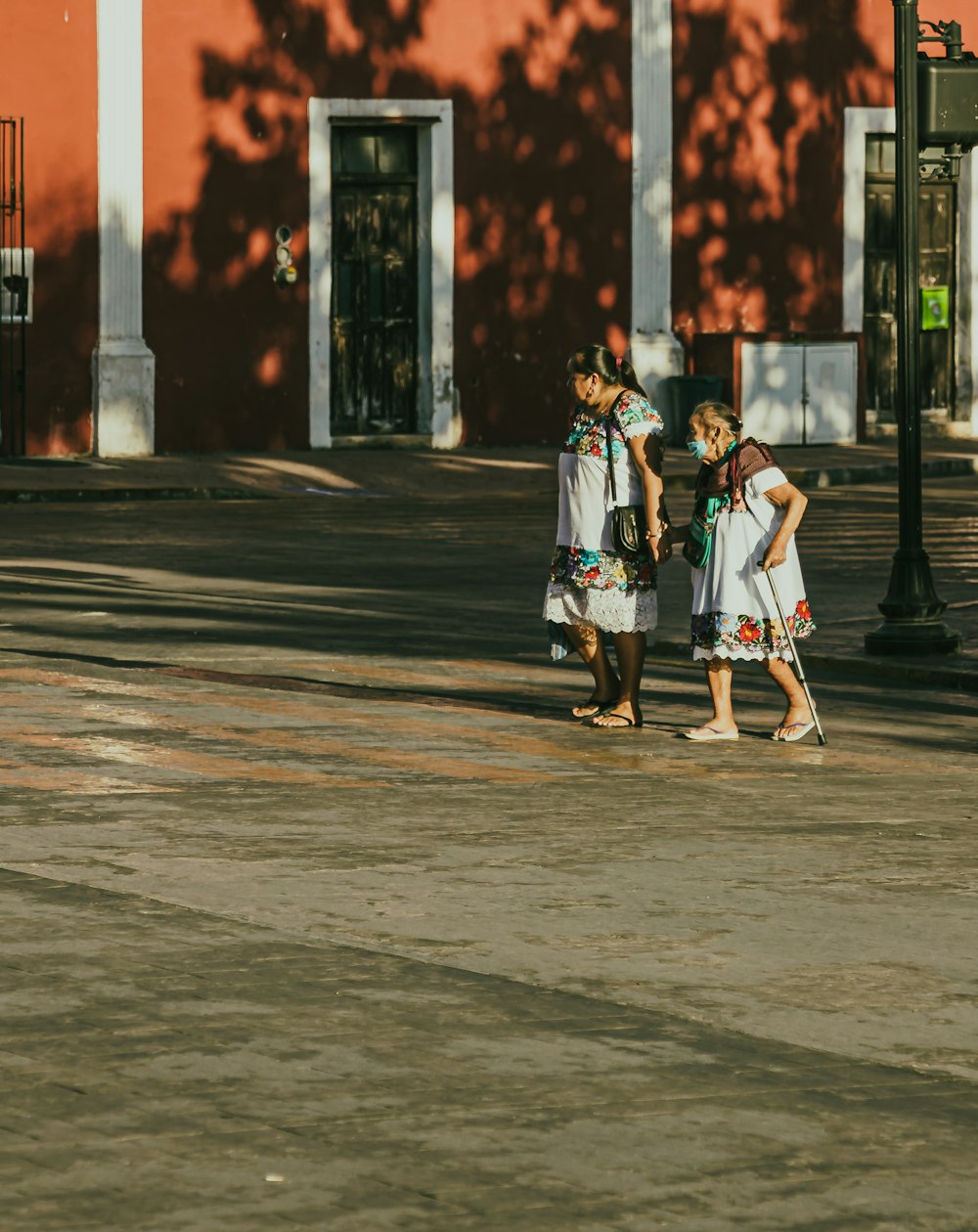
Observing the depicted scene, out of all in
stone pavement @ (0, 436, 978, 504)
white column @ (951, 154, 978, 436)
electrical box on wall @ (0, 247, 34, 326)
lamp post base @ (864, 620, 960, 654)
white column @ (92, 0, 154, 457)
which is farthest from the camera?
white column @ (951, 154, 978, 436)

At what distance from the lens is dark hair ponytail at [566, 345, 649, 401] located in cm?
1242

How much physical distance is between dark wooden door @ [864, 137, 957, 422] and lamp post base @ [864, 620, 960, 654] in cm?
1982

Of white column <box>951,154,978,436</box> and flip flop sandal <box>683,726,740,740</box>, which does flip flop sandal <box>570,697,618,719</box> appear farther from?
white column <box>951,154,978,436</box>

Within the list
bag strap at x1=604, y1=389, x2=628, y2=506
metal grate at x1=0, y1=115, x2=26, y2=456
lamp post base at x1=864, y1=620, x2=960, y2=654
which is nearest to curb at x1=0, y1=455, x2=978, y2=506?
metal grate at x1=0, y1=115, x2=26, y2=456

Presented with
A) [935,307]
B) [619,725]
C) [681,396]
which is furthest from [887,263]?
[619,725]

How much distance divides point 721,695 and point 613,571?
2.74 feet

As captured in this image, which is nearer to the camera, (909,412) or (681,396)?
(909,412)

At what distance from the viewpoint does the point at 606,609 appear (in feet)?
41.0

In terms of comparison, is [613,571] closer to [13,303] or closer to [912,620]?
[912,620]

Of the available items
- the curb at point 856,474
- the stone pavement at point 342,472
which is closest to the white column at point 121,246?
the stone pavement at point 342,472

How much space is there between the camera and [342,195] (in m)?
Answer: 31.2

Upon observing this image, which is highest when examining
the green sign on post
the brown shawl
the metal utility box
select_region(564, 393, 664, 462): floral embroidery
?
the metal utility box

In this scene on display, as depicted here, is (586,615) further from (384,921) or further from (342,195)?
(342,195)

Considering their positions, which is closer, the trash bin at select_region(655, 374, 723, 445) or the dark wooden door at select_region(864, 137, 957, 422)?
the trash bin at select_region(655, 374, 723, 445)
